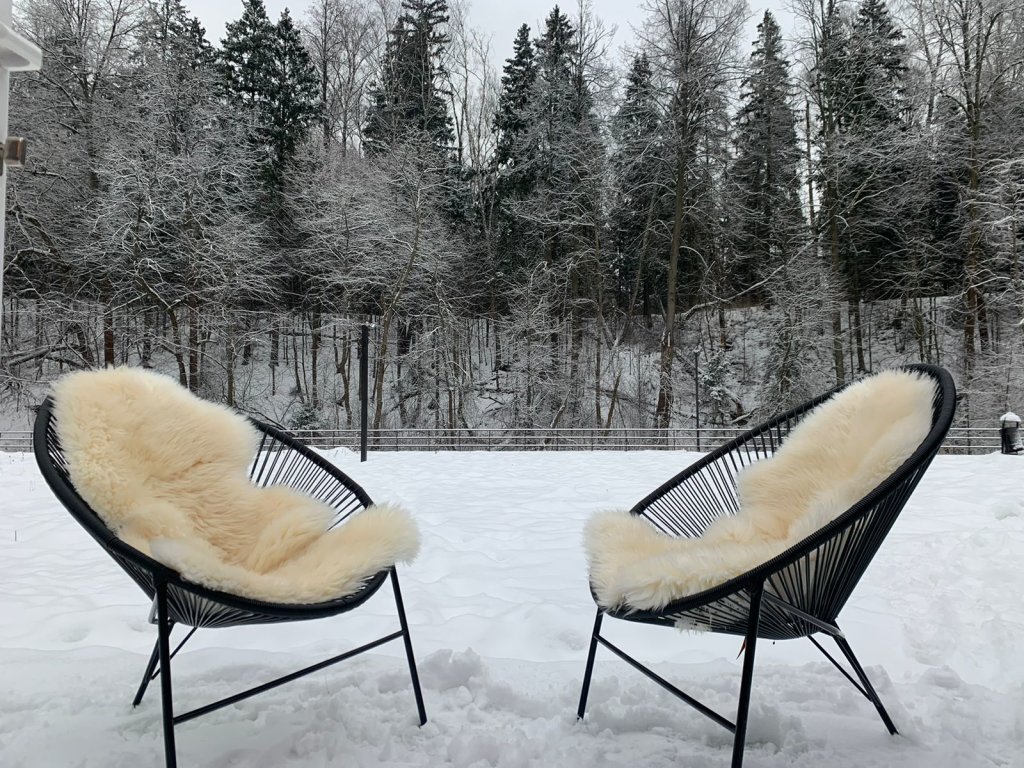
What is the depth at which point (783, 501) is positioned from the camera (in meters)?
1.47

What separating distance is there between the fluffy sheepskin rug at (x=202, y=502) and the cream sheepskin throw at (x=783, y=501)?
46 centimetres

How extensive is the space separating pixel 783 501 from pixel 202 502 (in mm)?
1419

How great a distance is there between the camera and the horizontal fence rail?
9.30m

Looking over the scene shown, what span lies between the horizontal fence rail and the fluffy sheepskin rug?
810 centimetres

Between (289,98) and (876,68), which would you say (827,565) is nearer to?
(876,68)

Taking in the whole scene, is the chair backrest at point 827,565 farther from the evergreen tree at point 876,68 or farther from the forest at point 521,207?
the evergreen tree at point 876,68

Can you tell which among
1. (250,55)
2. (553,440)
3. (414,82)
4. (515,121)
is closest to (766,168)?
(515,121)

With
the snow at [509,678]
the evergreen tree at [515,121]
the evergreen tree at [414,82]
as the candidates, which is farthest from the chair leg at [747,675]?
the evergreen tree at [414,82]

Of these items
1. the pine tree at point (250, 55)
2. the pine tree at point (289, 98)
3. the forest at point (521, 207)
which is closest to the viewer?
the forest at point (521, 207)

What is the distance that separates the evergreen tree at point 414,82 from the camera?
13000 millimetres

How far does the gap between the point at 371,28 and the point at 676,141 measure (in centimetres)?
781

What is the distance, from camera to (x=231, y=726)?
125 cm

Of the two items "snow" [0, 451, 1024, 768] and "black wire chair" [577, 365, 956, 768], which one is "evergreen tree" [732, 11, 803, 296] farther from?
"black wire chair" [577, 365, 956, 768]

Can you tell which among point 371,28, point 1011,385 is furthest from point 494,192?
point 1011,385
